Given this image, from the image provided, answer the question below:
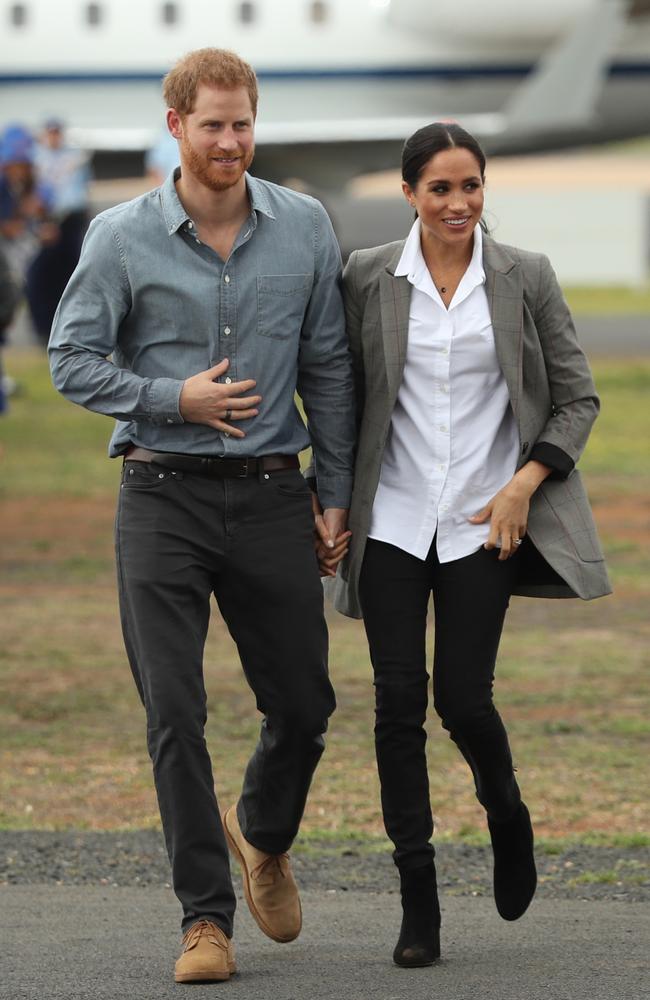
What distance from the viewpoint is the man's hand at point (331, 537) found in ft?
14.5

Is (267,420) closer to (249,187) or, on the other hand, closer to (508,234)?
(249,187)

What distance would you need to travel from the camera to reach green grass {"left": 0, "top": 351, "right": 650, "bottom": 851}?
20.0 feet

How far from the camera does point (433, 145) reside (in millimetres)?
4270

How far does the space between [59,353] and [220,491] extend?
0.47 metres

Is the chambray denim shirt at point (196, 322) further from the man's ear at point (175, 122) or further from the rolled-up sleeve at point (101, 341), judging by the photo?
the man's ear at point (175, 122)

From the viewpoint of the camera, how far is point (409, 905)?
170 inches

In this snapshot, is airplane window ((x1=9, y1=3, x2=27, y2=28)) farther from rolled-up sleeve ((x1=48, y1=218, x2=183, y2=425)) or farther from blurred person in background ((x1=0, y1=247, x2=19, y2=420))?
rolled-up sleeve ((x1=48, y1=218, x2=183, y2=425))

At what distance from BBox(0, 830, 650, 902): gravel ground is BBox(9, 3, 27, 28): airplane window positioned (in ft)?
73.8

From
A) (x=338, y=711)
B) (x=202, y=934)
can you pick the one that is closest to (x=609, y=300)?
(x=338, y=711)

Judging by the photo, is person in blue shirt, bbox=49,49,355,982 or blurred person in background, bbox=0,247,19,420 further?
blurred person in background, bbox=0,247,19,420

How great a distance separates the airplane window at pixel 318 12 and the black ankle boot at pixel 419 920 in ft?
77.4

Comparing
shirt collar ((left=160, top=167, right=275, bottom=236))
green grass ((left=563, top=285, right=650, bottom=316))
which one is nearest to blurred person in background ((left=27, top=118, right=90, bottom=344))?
green grass ((left=563, top=285, right=650, bottom=316))

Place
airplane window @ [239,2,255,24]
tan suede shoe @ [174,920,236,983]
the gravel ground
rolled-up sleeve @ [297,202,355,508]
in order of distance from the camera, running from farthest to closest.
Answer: airplane window @ [239,2,255,24]
the gravel ground
rolled-up sleeve @ [297,202,355,508]
tan suede shoe @ [174,920,236,983]

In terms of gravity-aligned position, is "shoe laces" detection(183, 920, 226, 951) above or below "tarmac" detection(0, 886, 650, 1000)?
above
